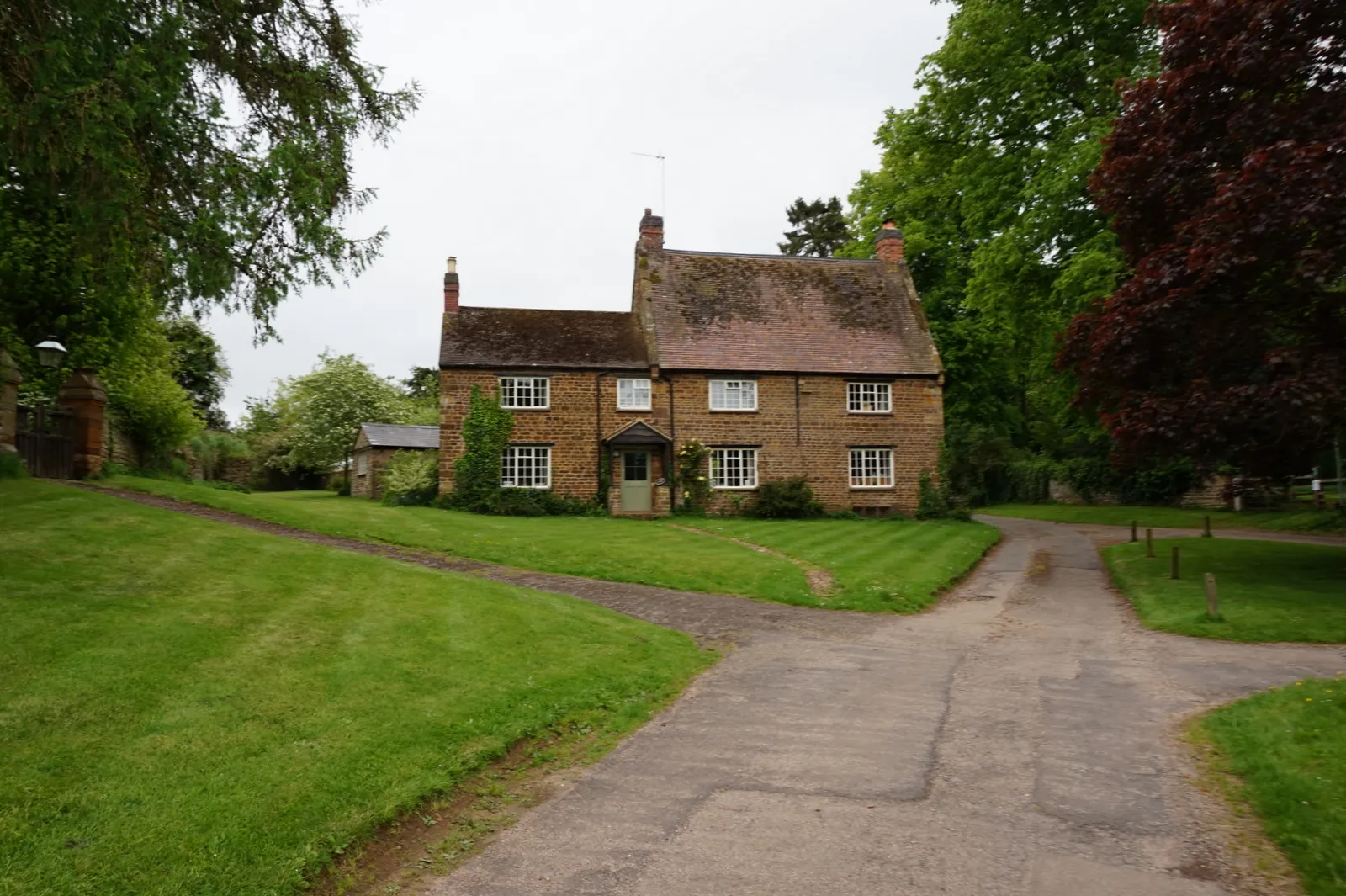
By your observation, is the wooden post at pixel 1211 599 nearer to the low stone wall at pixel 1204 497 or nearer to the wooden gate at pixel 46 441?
the low stone wall at pixel 1204 497

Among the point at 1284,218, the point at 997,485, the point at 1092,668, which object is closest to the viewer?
the point at 1092,668

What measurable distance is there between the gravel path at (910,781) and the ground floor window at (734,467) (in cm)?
1821

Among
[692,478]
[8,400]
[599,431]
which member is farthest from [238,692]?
[692,478]

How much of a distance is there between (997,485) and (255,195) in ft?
154

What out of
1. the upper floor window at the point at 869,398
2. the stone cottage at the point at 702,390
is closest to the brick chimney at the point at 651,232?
the stone cottage at the point at 702,390

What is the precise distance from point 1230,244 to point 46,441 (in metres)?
23.1

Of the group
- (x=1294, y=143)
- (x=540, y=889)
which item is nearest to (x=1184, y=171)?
(x=1294, y=143)

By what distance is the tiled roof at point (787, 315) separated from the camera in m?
32.1

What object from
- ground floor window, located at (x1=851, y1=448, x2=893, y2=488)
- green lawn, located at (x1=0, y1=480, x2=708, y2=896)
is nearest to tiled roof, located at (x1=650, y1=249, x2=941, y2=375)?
ground floor window, located at (x1=851, y1=448, x2=893, y2=488)

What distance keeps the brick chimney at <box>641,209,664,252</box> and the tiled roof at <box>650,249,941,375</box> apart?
46cm

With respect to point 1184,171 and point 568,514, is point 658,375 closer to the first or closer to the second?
point 568,514

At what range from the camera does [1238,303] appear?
1611cm

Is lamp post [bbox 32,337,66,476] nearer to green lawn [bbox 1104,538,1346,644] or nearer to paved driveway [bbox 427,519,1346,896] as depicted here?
paved driveway [bbox 427,519,1346,896]

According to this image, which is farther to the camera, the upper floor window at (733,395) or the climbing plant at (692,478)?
the upper floor window at (733,395)
